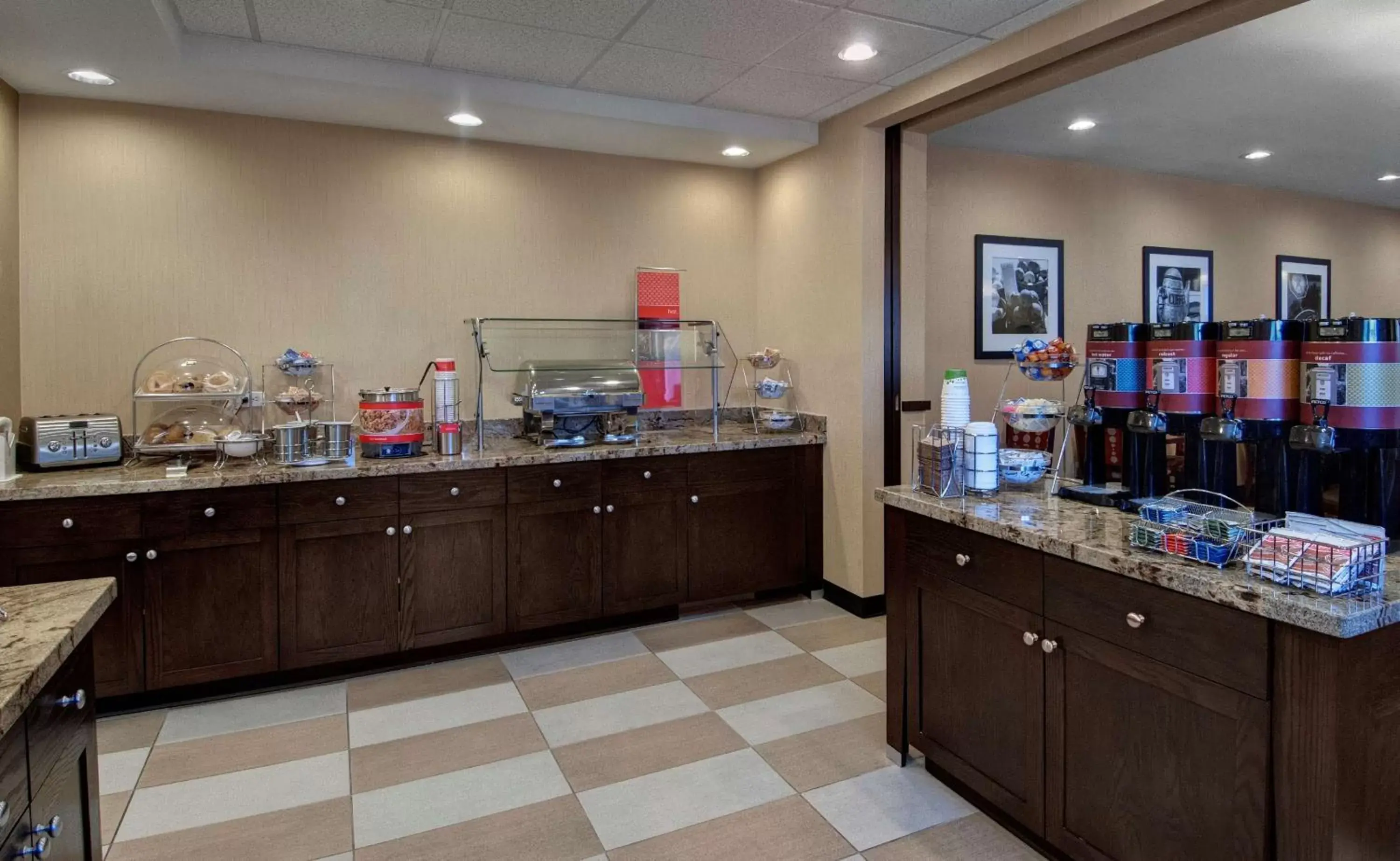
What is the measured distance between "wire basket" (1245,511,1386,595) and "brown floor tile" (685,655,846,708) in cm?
187

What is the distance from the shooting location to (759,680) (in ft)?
10.5

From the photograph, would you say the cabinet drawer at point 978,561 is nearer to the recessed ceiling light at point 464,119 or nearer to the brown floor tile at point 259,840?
the brown floor tile at point 259,840

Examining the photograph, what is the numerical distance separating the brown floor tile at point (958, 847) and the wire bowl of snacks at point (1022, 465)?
959 mm

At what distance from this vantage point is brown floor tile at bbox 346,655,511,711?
3076mm

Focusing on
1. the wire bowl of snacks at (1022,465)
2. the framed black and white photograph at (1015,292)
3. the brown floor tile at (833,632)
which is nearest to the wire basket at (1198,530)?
the wire bowl of snacks at (1022,465)

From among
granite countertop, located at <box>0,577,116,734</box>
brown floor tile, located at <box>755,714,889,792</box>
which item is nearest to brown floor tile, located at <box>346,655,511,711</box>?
brown floor tile, located at <box>755,714,889,792</box>

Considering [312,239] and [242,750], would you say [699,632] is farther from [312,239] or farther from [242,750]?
[312,239]

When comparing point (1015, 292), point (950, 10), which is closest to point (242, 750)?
point (950, 10)

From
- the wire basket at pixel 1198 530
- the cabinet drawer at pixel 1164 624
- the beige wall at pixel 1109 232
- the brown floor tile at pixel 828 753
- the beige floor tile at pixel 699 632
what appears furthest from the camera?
the beige wall at pixel 1109 232

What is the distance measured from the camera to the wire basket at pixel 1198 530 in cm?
161

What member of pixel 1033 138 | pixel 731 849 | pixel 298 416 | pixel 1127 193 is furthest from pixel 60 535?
pixel 1127 193

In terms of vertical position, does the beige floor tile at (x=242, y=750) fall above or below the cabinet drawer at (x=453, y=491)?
below

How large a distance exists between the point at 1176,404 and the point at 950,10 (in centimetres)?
158

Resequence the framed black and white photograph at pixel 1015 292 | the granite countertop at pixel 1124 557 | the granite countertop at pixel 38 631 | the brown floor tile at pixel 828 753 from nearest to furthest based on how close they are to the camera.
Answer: the granite countertop at pixel 38 631, the granite countertop at pixel 1124 557, the brown floor tile at pixel 828 753, the framed black and white photograph at pixel 1015 292
